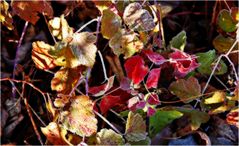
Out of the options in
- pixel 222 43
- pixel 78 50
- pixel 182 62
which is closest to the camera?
Answer: pixel 78 50

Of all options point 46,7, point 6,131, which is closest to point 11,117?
point 6,131

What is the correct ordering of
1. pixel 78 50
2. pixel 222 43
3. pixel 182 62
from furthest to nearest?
1. pixel 222 43
2. pixel 182 62
3. pixel 78 50

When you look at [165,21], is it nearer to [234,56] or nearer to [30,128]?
[234,56]

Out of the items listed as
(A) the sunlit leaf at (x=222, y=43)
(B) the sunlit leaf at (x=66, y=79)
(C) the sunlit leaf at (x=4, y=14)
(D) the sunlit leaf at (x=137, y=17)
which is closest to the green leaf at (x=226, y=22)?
(A) the sunlit leaf at (x=222, y=43)

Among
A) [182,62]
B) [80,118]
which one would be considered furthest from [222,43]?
[80,118]

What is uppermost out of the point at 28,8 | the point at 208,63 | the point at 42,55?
the point at 28,8

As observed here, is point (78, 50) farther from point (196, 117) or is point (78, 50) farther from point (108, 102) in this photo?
point (196, 117)

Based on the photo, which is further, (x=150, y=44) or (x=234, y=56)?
(x=234, y=56)
